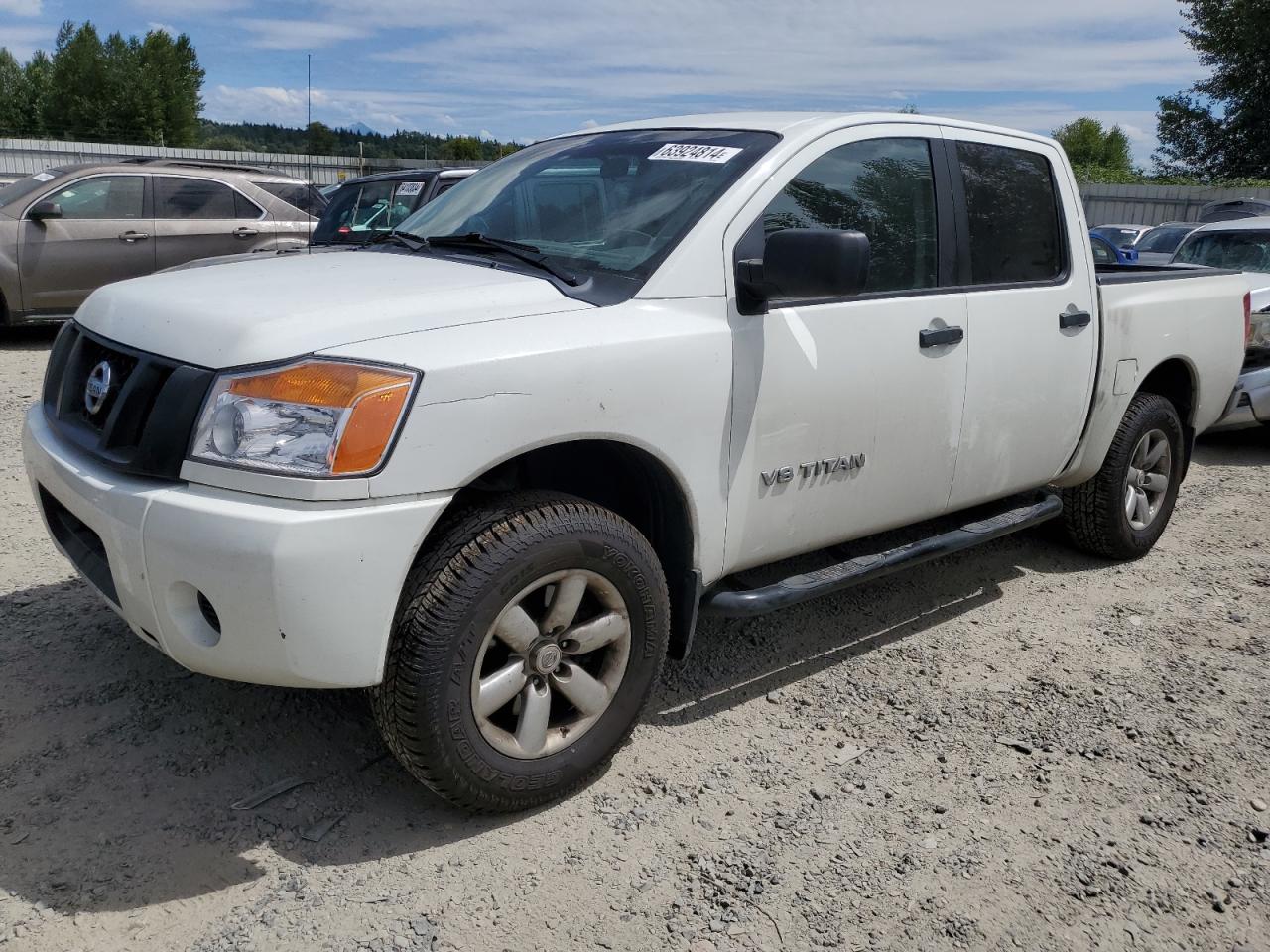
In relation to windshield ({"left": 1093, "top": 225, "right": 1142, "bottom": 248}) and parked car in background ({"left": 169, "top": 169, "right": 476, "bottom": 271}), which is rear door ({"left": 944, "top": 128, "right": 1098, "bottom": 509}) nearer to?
parked car in background ({"left": 169, "top": 169, "right": 476, "bottom": 271})

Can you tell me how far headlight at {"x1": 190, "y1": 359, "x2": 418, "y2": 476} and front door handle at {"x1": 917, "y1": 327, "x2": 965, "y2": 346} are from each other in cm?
182

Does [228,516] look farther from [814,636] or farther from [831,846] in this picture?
[814,636]

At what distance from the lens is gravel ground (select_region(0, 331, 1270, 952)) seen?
246cm

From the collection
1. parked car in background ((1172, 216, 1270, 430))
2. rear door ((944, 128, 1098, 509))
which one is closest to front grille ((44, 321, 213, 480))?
rear door ((944, 128, 1098, 509))

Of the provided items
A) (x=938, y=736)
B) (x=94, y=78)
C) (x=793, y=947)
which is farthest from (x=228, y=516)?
(x=94, y=78)

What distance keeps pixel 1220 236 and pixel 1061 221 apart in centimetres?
592

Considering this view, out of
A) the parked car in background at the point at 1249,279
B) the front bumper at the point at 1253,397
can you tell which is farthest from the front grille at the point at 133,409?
the front bumper at the point at 1253,397

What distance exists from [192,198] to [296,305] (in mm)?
9043

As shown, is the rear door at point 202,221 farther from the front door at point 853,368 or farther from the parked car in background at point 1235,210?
the parked car in background at point 1235,210

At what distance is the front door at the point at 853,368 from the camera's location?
3.10 meters

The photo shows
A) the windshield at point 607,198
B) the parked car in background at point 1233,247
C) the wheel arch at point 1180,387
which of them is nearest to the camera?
the windshield at point 607,198

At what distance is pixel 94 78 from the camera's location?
5872 cm

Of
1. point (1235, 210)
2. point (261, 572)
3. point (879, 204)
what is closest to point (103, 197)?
point (879, 204)

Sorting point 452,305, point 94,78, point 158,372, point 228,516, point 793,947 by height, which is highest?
point 94,78
